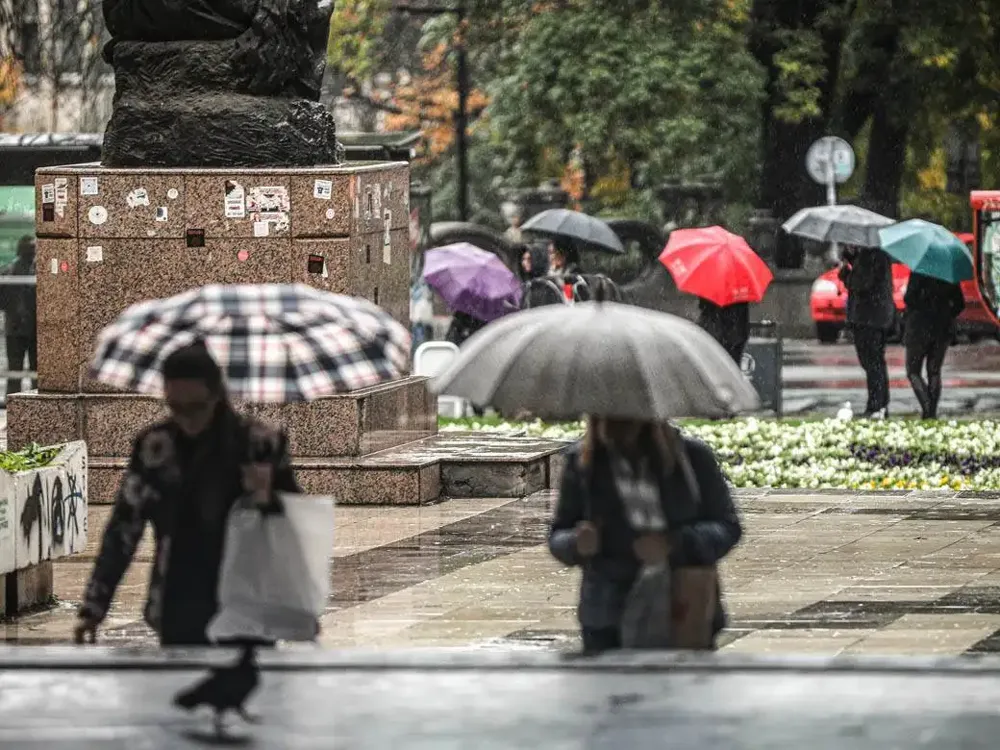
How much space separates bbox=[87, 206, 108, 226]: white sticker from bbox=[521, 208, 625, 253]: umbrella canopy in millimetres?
8108

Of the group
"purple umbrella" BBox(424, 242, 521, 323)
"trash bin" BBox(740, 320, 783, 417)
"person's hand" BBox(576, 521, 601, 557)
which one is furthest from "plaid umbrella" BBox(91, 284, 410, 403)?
"trash bin" BBox(740, 320, 783, 417)

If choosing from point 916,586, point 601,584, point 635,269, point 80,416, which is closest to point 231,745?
point 601,584

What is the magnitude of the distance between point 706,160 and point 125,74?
92.5ft

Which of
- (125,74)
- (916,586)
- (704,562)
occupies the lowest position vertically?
(916,586)

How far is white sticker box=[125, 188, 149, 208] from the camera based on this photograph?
50.6 ft

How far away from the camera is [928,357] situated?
2208 cm

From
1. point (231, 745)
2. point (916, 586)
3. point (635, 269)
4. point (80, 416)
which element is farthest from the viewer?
point (635, 269)

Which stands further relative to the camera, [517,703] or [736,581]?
[736,581]

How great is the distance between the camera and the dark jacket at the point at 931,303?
853 inches

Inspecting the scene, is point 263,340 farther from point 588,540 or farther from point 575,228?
point 575,228

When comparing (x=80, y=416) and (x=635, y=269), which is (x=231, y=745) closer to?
(x=80, y=416)

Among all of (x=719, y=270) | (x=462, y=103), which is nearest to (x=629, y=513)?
(x=719, y=270)

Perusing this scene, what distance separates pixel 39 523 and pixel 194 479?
170 inches

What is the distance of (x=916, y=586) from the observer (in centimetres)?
1195
